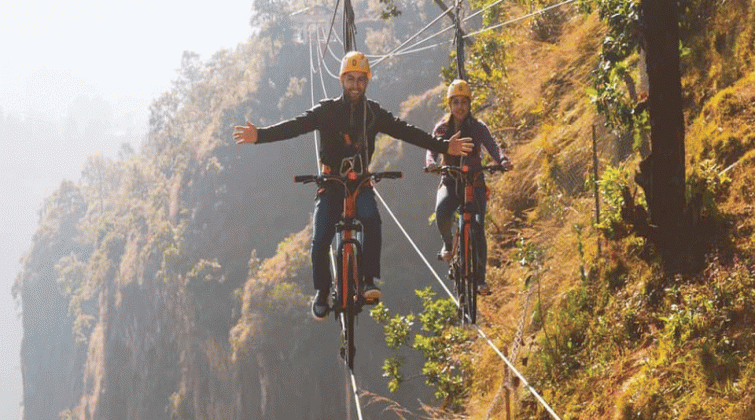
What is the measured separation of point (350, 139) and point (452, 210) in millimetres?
1885

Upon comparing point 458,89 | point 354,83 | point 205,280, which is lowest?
point 354,83

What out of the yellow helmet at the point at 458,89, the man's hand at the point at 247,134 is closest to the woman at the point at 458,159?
the yellow helmet at the point at 458,89

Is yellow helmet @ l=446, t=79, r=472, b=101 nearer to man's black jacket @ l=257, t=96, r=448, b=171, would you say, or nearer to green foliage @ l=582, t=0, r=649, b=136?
green foliage @ l=582, t=0, r=649, b=136

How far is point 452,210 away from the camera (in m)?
8.32

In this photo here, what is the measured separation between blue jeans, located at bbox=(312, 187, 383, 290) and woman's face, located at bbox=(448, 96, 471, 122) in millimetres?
1695

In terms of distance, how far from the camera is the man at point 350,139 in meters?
6.71

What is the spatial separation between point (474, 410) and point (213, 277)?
60488 mm

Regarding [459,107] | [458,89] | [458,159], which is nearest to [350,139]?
[458,89]

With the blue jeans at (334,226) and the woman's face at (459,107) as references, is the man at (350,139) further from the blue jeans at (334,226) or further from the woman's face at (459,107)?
the woman's face at (459,107)

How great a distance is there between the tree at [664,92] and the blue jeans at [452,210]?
2.04 meters

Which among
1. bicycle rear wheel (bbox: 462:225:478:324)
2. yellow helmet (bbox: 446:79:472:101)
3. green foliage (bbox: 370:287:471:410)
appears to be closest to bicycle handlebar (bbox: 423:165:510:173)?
bicycle rear wheel (bbox: 462:225:478:324)

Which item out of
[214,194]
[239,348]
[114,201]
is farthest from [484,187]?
[114,201]

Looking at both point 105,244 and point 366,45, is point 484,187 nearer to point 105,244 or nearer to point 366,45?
point 366,45

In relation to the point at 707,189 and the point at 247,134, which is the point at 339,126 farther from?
the point at 707,189
